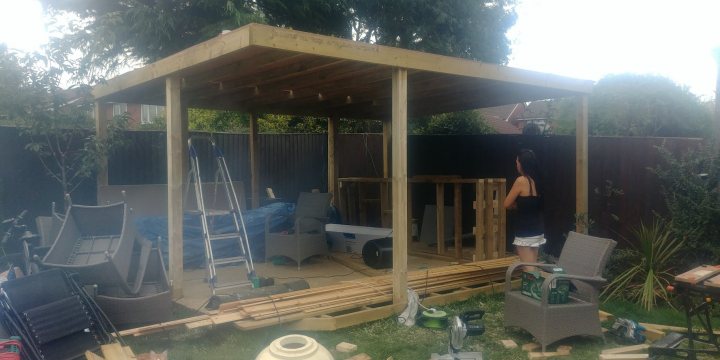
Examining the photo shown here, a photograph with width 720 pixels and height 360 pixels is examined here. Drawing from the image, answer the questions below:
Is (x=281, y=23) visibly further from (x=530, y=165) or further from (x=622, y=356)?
(x=622, y=356)

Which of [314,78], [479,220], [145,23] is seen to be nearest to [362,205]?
[479,220]

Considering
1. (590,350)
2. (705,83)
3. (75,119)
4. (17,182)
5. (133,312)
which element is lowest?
(590,350)

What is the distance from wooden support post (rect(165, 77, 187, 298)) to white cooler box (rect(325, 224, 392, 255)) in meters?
2.82

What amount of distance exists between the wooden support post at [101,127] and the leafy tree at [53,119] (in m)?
0.07

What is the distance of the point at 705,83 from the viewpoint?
59.8ft

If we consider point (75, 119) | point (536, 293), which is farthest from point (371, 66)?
point (75, 119)

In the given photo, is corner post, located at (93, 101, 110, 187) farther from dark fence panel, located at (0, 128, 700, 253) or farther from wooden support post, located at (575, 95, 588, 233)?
wooden support post, located at (575, 95, 588, 233)

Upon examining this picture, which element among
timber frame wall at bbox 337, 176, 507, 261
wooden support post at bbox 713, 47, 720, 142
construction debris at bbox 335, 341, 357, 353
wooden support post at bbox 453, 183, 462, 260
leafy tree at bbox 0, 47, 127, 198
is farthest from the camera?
wooden support post at bbox 453, 183, 462, 260

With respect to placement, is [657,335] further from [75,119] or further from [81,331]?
[75,119]

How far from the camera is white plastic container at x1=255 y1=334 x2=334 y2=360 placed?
2.86m

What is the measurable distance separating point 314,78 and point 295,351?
3.88 meters

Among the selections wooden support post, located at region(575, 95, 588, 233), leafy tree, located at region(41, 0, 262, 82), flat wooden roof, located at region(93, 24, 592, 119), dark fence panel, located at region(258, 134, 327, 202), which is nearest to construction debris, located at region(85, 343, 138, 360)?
flat wooden roof, located at region(93, 24, 592, 119)

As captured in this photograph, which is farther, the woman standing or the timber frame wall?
the timber frame wall

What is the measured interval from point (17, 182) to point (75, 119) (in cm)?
134
